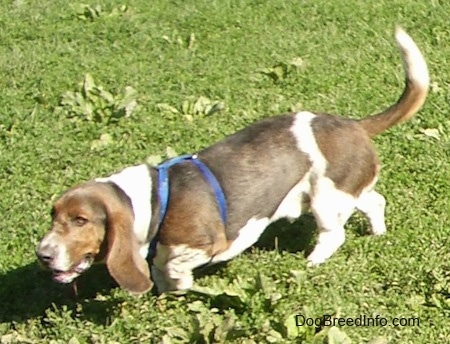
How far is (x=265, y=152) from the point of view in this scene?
5.11 metres

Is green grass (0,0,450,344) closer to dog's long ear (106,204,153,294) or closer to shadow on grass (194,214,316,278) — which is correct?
shadow on grass (194,214,316,278)

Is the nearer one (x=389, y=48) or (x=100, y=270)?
(x=100, y=270)

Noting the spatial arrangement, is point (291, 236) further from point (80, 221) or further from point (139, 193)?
point (80, 221)

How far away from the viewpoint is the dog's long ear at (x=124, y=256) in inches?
177

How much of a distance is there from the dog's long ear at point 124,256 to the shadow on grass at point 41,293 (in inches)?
16.8

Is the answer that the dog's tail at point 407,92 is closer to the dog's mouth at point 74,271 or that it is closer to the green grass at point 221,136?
the green grass at point 221,136

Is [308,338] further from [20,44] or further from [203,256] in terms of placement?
[20,44]

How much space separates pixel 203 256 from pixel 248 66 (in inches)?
133

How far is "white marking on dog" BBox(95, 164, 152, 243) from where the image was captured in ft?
15.4

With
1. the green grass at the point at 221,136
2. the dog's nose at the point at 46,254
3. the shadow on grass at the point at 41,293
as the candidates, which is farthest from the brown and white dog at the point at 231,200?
the shadow on grass at the point at 41,293

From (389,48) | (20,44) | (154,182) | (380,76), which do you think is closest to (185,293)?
(154,182)

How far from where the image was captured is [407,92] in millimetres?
5441

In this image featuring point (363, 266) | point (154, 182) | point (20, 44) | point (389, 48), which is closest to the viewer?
point (154, 182)

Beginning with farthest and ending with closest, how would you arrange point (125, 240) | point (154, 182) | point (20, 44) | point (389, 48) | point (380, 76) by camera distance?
point (20, 44) → point (389, 48) → point (380, 76) → point (154, 182) → point (125, 240)
